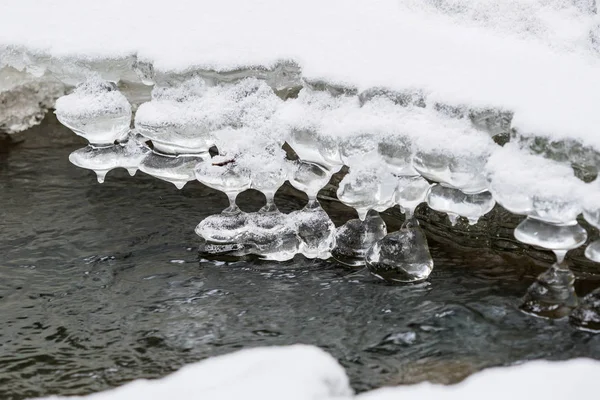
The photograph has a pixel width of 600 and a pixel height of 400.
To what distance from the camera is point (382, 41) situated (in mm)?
2809

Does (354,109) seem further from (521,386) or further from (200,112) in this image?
(521,386)

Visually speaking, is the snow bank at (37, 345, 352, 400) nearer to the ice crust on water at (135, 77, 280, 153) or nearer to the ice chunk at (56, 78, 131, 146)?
the ice crust on water at (135, 77, 280, 153)

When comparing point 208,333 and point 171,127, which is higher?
point 171,127

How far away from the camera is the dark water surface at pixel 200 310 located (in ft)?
7.33

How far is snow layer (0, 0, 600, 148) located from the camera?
2518mm

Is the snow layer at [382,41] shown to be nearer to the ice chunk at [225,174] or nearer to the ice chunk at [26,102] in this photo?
the ice chunk at [225,174]

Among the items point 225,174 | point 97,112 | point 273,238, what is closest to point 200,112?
point 225,174

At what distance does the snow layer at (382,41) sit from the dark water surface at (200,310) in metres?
0.56

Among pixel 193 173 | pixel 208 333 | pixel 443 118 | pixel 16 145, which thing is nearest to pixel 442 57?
pixel 443 118

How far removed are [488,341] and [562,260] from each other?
340 millimetres

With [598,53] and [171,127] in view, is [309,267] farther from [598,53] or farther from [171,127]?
[598,53]

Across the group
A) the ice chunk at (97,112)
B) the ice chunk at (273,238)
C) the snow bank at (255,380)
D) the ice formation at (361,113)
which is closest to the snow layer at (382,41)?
the ice formation at (361,113)

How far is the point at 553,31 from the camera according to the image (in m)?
2.82

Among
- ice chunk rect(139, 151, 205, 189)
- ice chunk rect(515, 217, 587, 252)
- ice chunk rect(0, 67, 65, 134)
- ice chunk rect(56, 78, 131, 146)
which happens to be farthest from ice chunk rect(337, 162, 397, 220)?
ice chunk rect(0, 67, 65, 134)
